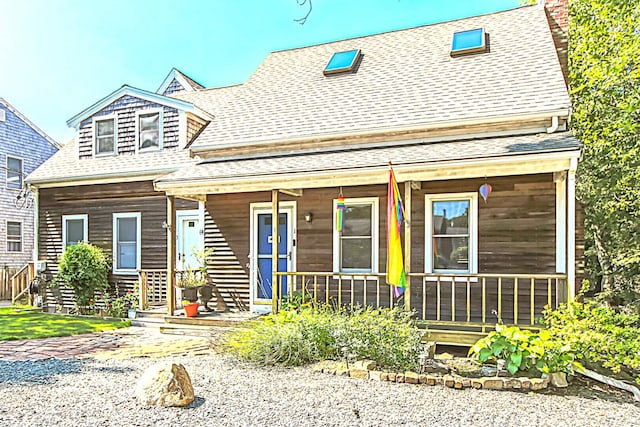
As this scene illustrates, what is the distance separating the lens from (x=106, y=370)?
248 inches

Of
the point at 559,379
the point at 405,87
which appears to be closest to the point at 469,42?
the point at 405,87

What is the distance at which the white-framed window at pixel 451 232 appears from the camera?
8.78 metres

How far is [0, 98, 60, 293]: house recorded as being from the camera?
19594 mm

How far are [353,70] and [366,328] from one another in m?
7.10

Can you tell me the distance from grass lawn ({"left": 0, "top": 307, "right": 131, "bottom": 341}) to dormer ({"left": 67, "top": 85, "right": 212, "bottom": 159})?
4294 mm

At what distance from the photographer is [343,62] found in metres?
11.9

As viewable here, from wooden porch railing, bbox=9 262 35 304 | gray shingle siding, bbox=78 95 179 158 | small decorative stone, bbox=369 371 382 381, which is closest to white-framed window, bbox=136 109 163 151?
gray shingle siding, bbox=78 95 179 158

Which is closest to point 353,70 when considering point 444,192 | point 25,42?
point 444,192

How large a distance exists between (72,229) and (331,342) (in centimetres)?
933

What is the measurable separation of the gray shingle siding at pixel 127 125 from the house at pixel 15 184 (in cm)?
781

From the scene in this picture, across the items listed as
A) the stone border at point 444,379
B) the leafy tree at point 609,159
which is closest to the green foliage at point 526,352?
the stone border at point 444,379

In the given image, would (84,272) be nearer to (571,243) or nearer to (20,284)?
(20,284)

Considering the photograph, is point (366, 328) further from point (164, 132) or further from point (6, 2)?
point (6, 2)

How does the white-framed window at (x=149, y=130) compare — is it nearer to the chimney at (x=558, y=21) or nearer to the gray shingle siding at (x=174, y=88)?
the gray shingle siding at (x=174, y=88)
